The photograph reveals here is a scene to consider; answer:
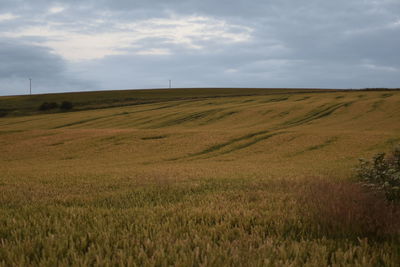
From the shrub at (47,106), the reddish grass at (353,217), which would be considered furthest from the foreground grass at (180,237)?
the shrub at (47,106)

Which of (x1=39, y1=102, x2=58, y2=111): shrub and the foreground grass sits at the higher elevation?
(x1=39, y1=102, x2=58, y2=111): shrub

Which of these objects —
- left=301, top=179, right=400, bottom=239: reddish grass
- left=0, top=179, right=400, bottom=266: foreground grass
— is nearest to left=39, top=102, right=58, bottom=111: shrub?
left=0, top=179, right=400, bottom=266: foreground grass

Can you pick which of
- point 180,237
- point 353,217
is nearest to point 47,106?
point 180,237

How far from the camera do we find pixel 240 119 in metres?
46.3

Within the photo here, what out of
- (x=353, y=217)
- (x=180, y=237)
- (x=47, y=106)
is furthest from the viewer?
(x=47, y=106)

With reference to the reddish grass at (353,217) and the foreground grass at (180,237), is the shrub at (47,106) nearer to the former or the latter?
the foreground grass at (180,237)

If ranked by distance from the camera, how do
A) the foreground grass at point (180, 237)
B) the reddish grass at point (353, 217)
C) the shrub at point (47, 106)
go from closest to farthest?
the foreground grass at point (180, 237) → the reddish grass at point (353, 217) → the shrub at point (47, 106)

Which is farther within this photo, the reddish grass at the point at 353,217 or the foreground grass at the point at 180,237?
the reddish grass at the point at 353,217

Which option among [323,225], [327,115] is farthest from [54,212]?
[327,115]

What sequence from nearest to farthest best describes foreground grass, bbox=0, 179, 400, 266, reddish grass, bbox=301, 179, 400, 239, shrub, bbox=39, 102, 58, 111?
foreground grass, bbox=0, 179, 400, 266, reddish grass, bbox=301, 179, 400, 239, shrub, bbox=39, 102, 58, 111

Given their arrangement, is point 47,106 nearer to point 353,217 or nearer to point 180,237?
point 180,237

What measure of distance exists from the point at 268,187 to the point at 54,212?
451 centimetres

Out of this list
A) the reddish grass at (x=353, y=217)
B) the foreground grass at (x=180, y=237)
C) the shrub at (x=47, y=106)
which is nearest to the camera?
the foreground grass at (x=180, y=237)

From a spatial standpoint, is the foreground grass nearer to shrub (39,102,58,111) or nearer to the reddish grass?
the reddish grass
